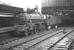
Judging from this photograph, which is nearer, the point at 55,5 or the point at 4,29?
the point at 4,29

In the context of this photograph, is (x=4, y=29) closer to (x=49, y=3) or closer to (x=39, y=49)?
(x=39, y=49)

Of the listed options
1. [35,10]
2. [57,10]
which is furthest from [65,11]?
[35,10]

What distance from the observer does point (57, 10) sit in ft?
128

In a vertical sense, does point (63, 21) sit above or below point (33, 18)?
below

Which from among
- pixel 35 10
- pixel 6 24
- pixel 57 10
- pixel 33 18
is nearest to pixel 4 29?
pixel 6 24

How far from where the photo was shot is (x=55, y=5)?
3909 cm

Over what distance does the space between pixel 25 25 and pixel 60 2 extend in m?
25.0

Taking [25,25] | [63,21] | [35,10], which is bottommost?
[63,21]

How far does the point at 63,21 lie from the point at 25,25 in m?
26.1

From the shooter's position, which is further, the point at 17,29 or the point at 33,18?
the point at 33,18

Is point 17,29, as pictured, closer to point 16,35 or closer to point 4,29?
point 16,35

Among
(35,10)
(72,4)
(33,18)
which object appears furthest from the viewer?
(72,4)

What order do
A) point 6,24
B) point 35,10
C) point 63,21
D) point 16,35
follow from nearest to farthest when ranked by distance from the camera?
point 6,24
point 16,35
point 35,10
point 63,21

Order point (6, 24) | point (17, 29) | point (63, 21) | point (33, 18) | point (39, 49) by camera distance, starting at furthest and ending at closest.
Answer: point (63, 21) < point (33, 18) < point (17, 29) < point (6, 24) < point (39, 49)
